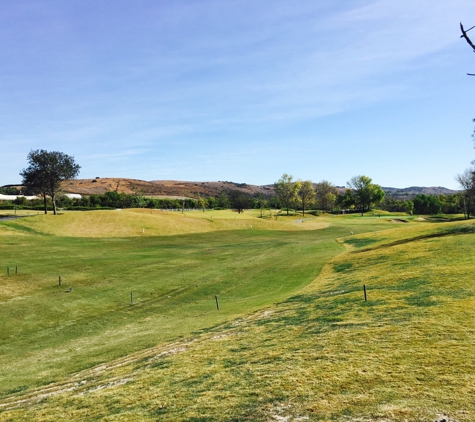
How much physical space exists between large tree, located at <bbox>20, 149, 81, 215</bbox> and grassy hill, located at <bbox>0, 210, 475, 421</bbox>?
45.2 m

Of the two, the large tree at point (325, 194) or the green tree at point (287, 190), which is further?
the large tree at point (325, 194)

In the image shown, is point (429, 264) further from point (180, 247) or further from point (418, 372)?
point (180, 247)

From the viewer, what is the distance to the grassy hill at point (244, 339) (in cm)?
837

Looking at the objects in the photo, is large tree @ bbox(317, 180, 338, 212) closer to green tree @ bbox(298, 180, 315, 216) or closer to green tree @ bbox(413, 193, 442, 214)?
green tree @ bbox(298, 180, 315, 216)

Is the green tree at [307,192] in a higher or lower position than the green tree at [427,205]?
higher

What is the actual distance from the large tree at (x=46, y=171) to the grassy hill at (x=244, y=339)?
45.2m

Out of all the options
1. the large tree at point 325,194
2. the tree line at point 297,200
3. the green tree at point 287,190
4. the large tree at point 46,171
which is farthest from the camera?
the large tree at point 325,194

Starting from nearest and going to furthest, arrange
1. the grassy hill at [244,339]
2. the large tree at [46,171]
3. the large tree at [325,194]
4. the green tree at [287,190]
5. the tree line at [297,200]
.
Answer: the grassy hill at [244,339] < the large tree at [46,171] < the tree line at [297,200] < the green tree at [287,190] < the large tree at [325,194]

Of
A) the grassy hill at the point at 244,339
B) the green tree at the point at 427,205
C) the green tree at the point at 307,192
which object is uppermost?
the green tree at the point at 307,192

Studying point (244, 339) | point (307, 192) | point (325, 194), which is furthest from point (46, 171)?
point (325, 194)

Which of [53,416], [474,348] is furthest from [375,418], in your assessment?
[53,416]

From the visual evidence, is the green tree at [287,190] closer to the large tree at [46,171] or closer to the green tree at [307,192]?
the green tree at [307,192]

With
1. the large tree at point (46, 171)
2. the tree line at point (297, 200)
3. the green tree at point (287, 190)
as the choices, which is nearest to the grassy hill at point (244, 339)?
the large tree at point (46, 171)

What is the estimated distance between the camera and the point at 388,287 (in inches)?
818
